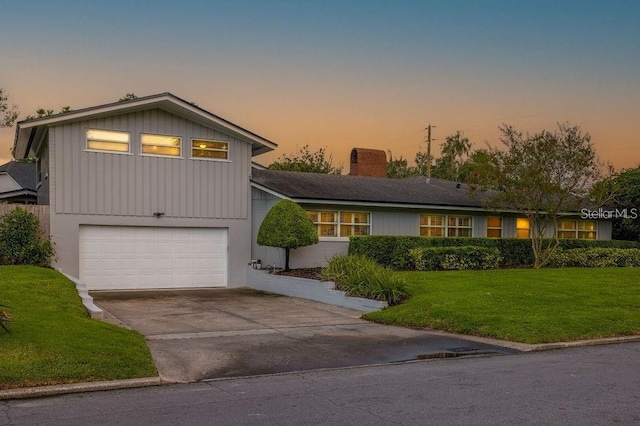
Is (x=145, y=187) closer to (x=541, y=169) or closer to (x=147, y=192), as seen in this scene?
(x=147, y=192)

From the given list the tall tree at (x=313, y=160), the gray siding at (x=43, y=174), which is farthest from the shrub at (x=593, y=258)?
the tall tree at (x=313, y=160)

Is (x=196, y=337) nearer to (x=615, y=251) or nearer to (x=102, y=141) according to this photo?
(x=102, y=141)

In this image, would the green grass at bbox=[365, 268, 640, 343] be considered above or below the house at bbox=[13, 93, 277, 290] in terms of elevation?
below

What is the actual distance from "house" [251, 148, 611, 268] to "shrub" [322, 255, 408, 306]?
4.15m

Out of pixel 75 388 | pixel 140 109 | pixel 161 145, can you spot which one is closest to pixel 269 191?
pixel 161 145

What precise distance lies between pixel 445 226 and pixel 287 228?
8811 millimetres

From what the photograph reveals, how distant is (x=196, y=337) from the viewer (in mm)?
12117

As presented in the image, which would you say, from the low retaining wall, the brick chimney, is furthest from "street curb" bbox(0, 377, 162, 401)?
the brick chimney

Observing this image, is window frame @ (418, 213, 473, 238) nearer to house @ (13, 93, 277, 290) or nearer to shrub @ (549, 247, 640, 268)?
shrub @ (549, 247, 640, 268)

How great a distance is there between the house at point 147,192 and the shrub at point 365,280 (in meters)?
5.57

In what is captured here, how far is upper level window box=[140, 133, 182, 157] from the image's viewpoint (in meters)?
21.4

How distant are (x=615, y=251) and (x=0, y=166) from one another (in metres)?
39.8

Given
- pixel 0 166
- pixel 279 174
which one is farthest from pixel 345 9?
pixel 0 166

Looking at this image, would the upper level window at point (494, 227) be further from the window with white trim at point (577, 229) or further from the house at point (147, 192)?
the house at point (147, 192)
